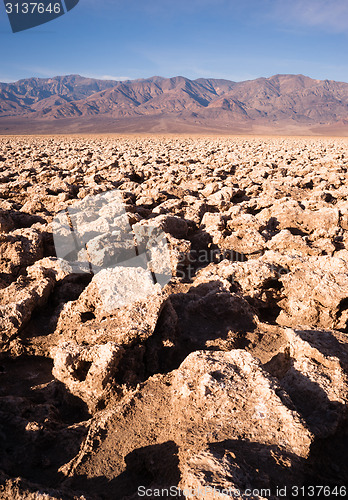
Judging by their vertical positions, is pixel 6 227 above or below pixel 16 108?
below

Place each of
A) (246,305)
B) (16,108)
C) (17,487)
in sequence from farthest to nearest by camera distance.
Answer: (16,108) < (246,305) < (17,487)

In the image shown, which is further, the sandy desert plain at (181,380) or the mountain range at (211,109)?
the mountain range at (211,109)

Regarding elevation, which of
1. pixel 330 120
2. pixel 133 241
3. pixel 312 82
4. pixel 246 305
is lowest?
pixel 246 305

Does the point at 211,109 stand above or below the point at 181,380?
above

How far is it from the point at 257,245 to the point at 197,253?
70 centimetres

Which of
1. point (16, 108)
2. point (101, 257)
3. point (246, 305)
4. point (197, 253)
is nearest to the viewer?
point (246, 305)

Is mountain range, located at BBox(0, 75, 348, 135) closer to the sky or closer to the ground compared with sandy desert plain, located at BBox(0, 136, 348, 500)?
→ closer to the sky

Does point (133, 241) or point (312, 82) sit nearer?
point (133, 241)

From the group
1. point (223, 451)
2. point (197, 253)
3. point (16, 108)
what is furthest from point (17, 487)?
point (16, 108)

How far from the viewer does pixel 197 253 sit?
3811 mm

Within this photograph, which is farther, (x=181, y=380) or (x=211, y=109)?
(x=211, y=109)

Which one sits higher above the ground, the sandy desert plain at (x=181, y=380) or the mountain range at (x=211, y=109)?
the mountain range at (x=211, y=109)

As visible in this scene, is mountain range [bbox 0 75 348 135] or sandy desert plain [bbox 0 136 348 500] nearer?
sandy desert plain [bbox 0 136 348 500]

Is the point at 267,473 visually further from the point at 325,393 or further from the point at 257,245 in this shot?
the point at 257,245
